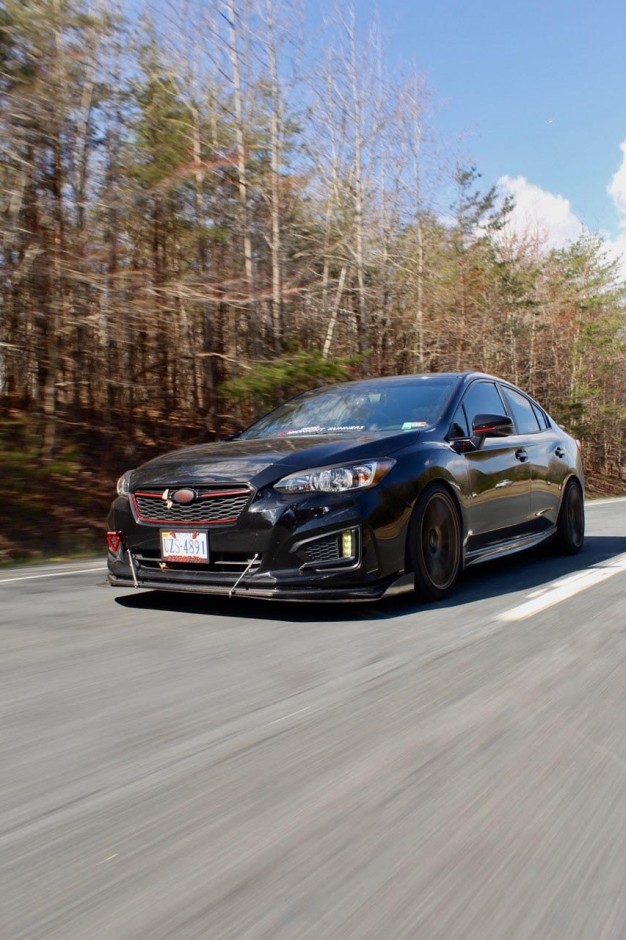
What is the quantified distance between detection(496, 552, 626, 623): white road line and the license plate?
67.7 inches

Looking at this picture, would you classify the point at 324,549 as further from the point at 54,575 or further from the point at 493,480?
the point at 54,575

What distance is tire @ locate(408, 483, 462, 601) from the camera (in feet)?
17.9

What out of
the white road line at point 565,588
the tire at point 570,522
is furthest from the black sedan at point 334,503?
the tire at point 570,522

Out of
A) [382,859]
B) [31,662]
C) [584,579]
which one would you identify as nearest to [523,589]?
[584,579]

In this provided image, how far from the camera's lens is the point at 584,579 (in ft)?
21.9

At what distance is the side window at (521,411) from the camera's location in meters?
7.50

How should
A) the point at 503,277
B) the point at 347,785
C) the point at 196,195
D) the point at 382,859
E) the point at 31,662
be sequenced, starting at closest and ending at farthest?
1. the point at 382,859
2. the point at 347,785
3. the point at 31,662
4. the point at 196,195
5. the point at 503,277

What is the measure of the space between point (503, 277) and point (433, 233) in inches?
525

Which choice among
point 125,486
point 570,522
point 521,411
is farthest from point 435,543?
point 570,522

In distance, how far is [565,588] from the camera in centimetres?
625

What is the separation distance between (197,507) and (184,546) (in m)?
0.24

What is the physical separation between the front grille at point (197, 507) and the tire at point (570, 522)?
372cm

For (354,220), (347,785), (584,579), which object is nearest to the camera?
(347,785)

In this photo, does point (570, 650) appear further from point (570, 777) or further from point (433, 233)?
point (433, 233)
